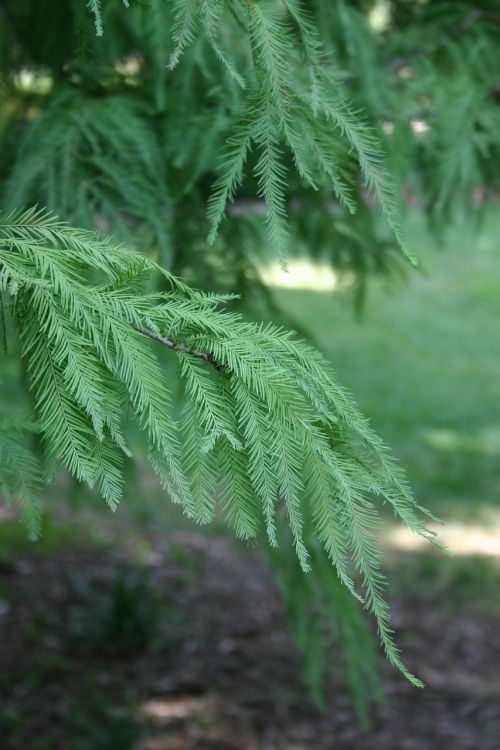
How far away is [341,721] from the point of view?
453 cm

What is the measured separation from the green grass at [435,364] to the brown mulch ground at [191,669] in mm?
1632

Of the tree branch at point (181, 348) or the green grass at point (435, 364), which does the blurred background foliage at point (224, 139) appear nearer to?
the tree branch at point (181, 348)

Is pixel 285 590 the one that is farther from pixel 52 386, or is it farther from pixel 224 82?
pixel 52 386

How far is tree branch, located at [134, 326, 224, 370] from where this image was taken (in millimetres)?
1459

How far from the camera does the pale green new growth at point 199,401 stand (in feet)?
4.68

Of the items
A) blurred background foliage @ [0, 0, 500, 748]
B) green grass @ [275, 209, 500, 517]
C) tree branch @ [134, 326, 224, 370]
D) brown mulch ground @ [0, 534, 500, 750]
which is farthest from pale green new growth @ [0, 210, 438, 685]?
green grass @ [275, 209, 500, 517]

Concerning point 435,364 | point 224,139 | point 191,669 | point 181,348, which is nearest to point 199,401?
point 181,348

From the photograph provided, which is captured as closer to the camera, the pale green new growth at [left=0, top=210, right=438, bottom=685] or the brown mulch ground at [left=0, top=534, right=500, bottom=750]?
the pale green new growth at [left=0, top=210, right=438, bottom=685]

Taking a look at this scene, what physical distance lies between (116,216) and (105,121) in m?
0.27

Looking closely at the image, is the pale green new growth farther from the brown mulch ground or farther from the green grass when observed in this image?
the green grass

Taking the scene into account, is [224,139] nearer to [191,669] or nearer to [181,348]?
[181,348]

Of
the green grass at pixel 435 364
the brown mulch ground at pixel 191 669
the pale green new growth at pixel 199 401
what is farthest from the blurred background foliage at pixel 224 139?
the green grass at pixel 435 364

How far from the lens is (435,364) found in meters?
9.87

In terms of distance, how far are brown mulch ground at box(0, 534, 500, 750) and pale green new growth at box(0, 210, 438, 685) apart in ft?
8.70
